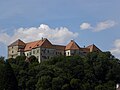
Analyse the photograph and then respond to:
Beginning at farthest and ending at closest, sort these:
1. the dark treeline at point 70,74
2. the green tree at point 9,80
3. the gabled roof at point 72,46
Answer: the gabled roof at point 72,46, the dark treeline at point 70,74, the green tree at point 9,80

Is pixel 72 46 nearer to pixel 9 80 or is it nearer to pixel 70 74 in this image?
pixel 70 74

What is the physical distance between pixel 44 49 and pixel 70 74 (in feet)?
177

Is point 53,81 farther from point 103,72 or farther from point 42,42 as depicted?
point 42,42

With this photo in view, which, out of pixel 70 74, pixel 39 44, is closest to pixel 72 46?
pixel 39 44

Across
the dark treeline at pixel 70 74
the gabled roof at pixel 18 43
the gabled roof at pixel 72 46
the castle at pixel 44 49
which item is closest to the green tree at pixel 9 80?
the dark treeline at pixel 70 74

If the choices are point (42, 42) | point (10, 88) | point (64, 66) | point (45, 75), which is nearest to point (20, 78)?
point (45, 75)

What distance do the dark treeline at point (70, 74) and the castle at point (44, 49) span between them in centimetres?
4126

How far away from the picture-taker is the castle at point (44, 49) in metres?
139

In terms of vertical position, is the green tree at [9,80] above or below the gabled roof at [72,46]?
below

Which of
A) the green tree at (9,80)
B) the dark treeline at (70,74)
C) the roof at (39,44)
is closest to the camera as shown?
the green tree at (9,80)

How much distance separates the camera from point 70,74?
85.7 meters

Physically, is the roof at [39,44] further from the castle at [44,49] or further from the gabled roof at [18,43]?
the gabled roof at [18,43]

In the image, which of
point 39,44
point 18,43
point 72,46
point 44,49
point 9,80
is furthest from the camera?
point 18,43

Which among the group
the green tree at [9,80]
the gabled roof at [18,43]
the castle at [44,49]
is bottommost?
the green tree at [9,80]
